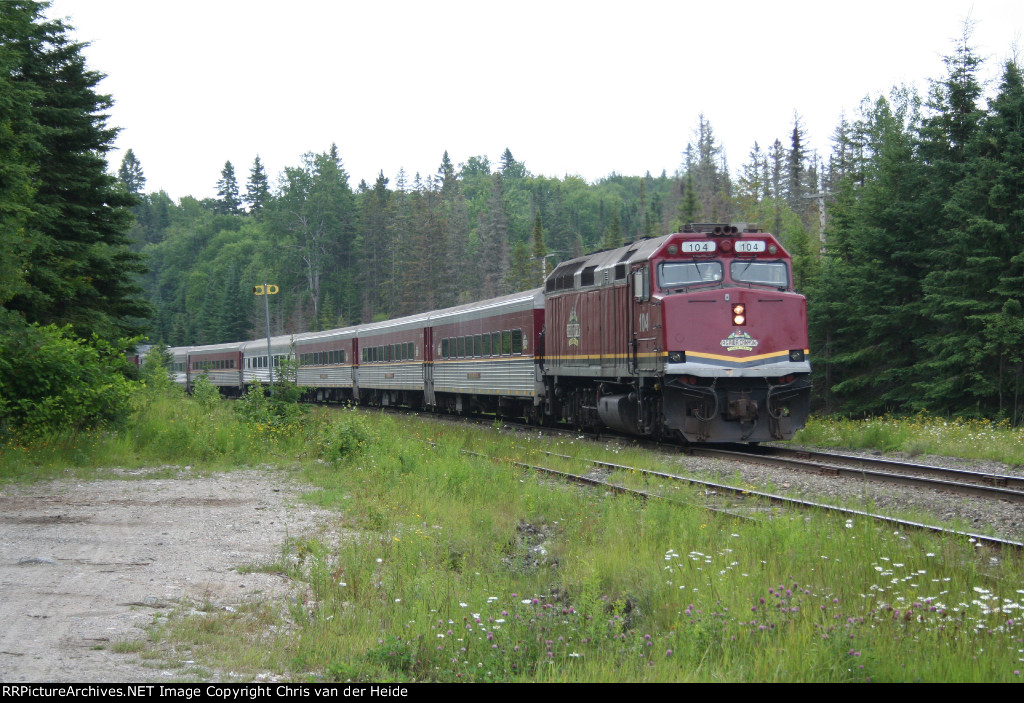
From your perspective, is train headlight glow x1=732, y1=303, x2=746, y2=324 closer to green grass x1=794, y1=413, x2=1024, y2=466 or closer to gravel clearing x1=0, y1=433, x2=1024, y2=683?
gravel clearing x1=0, y1=433, x2=1024, y2=683

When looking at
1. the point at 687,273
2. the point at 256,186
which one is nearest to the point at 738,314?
the point at 687,273

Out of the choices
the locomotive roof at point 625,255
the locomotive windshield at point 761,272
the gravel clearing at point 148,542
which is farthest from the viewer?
the locomotive roof at point 625,255

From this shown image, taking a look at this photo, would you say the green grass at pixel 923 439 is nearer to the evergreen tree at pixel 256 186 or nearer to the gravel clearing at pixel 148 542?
the gravel clearing at pixel 148 542

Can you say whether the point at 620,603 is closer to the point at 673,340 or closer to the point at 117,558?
the point at 117,558

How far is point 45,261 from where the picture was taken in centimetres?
2255

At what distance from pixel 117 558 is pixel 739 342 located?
1123 cm

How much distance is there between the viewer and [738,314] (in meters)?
16.8

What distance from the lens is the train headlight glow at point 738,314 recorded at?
1673cm

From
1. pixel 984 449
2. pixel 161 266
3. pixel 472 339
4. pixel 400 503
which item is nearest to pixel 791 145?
pixel 472 339

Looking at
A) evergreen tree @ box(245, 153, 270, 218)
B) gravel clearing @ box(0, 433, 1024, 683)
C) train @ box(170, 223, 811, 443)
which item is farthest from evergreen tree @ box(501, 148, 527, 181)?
gravel clearing @ box(0, 433, 1024, 683)

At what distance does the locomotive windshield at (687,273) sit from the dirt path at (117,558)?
24.7ft

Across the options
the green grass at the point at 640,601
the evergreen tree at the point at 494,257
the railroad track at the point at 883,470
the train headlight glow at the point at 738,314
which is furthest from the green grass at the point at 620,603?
the evergreen tree at the point at 494,257

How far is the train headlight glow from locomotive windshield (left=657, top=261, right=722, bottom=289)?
746 mm

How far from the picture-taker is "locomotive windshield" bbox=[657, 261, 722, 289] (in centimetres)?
1712
